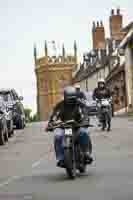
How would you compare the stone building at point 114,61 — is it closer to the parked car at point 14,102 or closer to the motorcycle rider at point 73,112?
the parked car at point 14,102

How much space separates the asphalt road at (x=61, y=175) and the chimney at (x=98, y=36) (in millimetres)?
80401

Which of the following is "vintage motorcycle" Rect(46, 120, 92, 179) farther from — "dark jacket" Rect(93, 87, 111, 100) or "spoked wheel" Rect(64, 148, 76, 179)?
"dark jacket" Rect(93, 87, 111, 100)

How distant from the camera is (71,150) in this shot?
47.4 ft

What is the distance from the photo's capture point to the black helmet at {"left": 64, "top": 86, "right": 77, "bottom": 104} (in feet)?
48.8

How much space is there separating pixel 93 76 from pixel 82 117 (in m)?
93.3

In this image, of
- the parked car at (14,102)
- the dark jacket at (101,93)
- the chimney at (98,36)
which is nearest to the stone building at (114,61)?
the chimney at (98,36)

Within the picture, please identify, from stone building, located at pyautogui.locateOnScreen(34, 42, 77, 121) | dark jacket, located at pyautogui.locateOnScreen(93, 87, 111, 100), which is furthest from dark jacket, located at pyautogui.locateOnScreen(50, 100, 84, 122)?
stone building, located at pyautogui.locateOnScreen(34, 42, 77, 121)

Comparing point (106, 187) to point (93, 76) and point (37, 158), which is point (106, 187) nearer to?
point (37, 158)

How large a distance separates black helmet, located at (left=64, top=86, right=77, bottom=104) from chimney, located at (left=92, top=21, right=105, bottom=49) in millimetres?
89820

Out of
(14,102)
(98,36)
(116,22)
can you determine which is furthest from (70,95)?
(98,36)

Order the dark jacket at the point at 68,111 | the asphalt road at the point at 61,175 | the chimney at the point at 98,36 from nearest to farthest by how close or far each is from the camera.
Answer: the asphalt road at the point at 61,175, the dark jacket at the point at 68,111, the chimney at the point at 98,36

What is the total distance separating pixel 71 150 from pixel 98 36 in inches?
3646

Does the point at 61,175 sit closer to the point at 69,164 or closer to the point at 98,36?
the point at 69,164

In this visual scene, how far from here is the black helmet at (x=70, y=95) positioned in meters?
14.9
